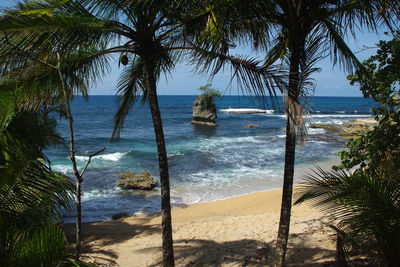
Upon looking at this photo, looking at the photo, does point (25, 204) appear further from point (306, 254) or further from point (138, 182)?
point (138, 182)

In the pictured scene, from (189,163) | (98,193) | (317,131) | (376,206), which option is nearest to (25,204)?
(376,206)

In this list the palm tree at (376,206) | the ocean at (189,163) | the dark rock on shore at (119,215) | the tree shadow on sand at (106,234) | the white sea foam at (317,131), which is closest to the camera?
the palm tree at (376,206)

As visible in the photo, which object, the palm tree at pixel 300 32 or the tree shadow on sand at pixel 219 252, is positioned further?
the tree shadow on sand at pixel 219 252

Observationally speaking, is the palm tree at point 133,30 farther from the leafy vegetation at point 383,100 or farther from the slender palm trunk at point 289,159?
the leafy vegetation at point 383,100

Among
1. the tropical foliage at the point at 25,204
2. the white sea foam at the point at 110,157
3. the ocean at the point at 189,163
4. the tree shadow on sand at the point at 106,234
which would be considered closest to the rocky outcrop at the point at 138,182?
the ocean at the point at 189,163

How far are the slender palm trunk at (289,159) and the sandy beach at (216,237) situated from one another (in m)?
1.46

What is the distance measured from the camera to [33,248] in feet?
7.22

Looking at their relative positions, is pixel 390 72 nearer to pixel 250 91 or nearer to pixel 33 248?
pixel 250 91

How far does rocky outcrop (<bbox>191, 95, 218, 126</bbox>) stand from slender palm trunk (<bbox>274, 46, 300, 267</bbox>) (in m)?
37.1

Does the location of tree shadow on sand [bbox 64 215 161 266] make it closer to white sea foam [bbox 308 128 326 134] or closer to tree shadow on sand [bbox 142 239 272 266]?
tree shadow on sand [bbox 142 239 272 266]

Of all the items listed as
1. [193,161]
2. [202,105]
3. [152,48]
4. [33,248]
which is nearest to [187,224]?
[152,48]

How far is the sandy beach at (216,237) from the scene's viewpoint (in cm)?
662

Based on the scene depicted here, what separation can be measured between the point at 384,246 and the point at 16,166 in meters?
3.69

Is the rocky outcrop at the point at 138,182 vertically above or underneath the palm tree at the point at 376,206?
underneath
